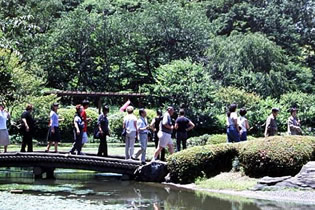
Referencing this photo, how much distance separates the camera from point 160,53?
45.1 m

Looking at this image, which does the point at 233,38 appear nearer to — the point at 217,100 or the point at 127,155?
the point at 217,100

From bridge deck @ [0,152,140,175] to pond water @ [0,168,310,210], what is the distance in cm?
38

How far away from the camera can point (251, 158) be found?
16125 mm

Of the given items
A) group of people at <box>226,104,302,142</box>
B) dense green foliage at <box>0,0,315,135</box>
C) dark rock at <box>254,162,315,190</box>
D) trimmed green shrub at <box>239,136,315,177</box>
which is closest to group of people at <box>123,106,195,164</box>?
group of people at <box>226,104,302,142</box>

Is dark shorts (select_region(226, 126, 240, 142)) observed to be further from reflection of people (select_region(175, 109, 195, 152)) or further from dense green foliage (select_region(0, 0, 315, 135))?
dense green foliage (select_region(0, 0, 315, 135))

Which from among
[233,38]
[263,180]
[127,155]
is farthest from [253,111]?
[263,180]

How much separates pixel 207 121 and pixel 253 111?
307cm

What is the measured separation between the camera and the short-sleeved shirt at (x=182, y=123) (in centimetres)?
1834

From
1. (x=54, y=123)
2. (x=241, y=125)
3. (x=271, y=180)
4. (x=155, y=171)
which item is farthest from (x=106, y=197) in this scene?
(x=241, y=125)

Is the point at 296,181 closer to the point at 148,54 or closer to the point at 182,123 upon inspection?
the point at 182,123

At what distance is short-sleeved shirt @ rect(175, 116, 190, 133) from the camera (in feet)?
60.2

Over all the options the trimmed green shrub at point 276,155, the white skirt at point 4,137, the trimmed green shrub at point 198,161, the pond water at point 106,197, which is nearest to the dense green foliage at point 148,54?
the white skirt at point 4,137

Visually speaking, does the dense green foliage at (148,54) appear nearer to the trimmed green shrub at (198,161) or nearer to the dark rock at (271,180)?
the trimmed green shrub at (198,161)

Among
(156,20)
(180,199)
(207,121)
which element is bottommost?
(180,199)
